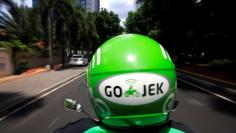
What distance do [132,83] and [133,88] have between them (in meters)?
0.03

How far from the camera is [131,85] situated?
7.34ft

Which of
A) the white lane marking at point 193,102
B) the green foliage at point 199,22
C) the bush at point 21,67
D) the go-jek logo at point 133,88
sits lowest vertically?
the bush at point 21,67

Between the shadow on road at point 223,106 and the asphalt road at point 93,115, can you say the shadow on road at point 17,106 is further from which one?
the shadow on road at point 223,106

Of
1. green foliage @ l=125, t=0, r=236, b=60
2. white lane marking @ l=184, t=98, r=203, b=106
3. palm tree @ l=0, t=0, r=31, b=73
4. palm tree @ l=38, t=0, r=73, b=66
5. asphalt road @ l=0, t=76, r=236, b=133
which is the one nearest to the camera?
asphalt road @ l=0, t=76, r=236, b=133

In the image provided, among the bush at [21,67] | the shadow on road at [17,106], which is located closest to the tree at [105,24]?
the bush at [21,67]

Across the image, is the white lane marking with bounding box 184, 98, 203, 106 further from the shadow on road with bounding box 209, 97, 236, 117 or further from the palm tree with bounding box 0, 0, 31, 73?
the palm tree with bounding box 0, 0, 31, 73

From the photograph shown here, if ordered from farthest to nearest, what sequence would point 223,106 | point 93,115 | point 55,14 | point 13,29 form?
point 55,14 → point 13,29 → point 223,106 → point 93,115

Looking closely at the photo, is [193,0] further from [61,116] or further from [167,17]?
[61,116]

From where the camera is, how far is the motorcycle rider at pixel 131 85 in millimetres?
2252

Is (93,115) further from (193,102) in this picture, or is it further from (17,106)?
(193,102)

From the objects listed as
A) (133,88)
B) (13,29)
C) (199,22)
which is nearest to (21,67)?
(13,29)

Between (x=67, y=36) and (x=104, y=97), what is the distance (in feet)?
160

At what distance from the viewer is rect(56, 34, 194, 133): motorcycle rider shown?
2.25 m

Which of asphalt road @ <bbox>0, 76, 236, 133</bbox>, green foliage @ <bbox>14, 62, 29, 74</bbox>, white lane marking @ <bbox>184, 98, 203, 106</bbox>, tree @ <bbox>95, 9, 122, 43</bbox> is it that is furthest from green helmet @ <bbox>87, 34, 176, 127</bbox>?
tree @ <bbox>95, 9, 122, 43</bbox>
